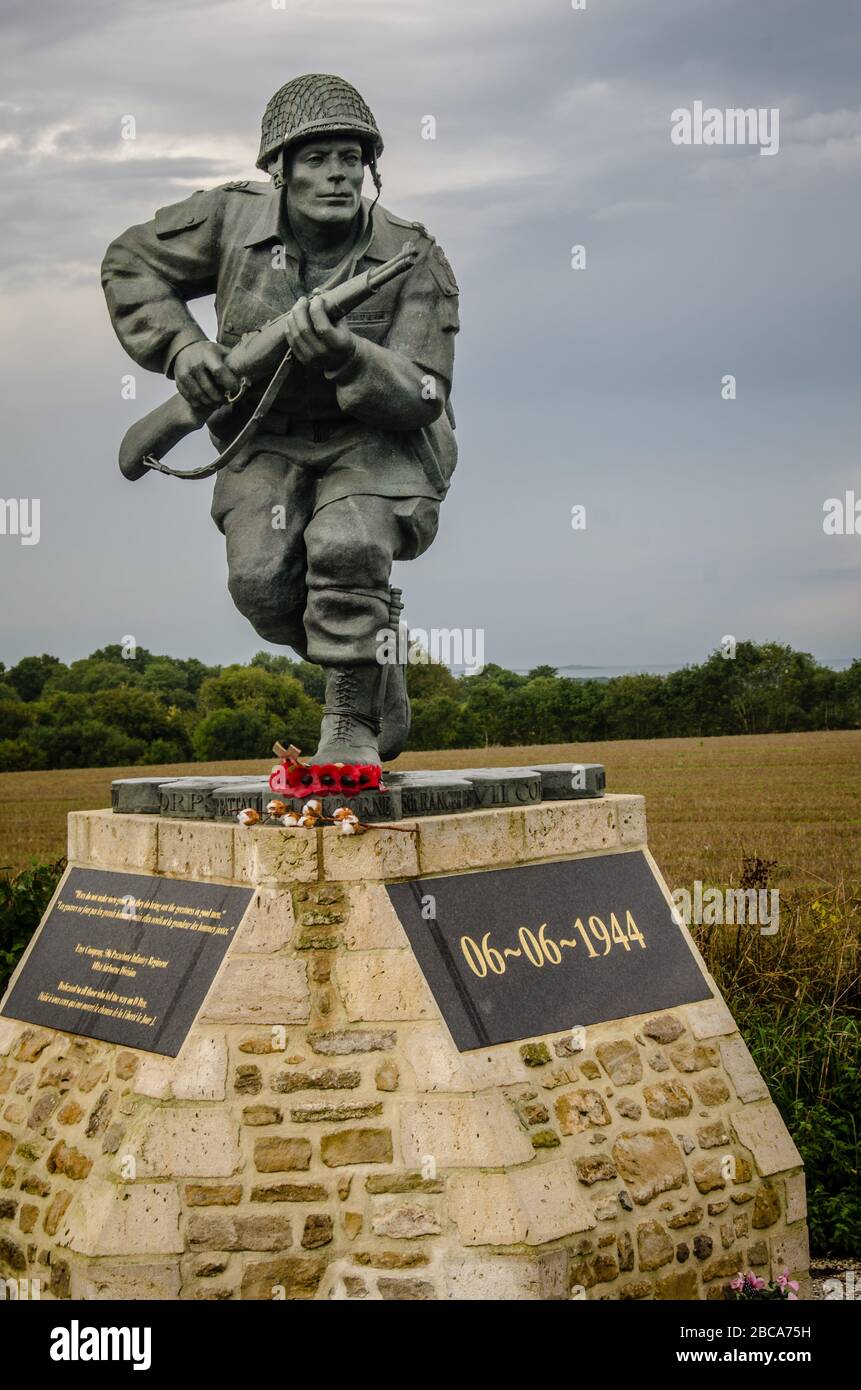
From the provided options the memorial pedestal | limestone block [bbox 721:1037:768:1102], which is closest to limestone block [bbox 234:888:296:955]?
the memorial pedestal

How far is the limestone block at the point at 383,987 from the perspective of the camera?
468 centimetres

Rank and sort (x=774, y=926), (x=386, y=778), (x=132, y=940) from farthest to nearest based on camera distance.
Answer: (x=774, y=926), (x=386, y=778), (x=132, y=940)

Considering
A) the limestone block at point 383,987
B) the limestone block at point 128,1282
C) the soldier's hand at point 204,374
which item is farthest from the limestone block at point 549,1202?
the soldier's hand at point 204,374

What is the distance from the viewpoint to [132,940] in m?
5.28

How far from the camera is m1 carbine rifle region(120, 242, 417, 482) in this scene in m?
5.05

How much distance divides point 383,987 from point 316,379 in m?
2.23

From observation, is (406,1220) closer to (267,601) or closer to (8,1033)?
(8,1033)

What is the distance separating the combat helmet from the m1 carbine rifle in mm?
453

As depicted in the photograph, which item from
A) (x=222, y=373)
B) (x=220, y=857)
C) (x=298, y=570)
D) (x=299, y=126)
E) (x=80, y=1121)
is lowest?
(x=80, y=1121)

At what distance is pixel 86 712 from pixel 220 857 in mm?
8498

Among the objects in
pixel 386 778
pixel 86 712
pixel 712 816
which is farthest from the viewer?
pixel 86 712

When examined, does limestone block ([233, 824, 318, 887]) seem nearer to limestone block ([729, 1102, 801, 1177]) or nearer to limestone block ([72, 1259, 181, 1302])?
limestone block ([72, 1259, 181, 1302])
